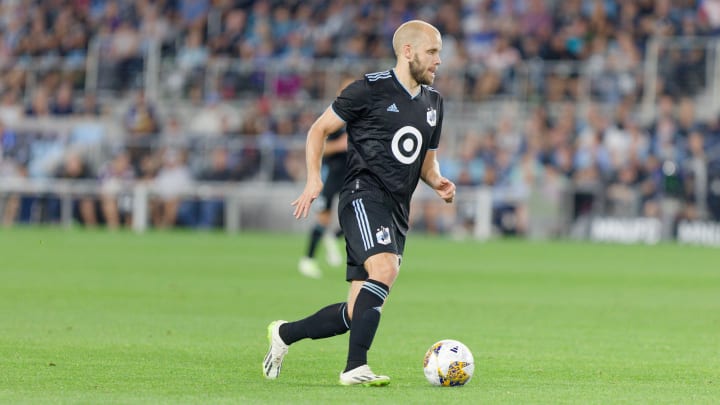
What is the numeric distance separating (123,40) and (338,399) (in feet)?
94.1

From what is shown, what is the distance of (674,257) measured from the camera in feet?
77.1

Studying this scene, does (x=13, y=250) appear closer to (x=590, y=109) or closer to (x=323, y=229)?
(x=323, y=229)

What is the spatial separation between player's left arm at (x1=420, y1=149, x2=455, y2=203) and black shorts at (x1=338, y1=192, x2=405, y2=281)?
1.47 ft

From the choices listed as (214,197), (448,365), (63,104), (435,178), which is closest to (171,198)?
(214,197)

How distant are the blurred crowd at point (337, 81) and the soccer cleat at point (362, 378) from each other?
21151mm

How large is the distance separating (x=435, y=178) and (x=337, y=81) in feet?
78.0

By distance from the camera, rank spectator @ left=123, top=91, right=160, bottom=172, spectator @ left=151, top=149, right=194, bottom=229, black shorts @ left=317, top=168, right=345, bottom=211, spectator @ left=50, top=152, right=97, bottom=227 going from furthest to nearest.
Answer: spectator @ left=123, top=91, right=160, bottom=172
spectator @ left=50, top=152, right=97, bottom=227
spectator @ left=151, top=149, right=194, bottom=229
black shorts @ left=317, top=168, right=345, bottom=211

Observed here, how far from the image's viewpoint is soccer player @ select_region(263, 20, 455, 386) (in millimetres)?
8102

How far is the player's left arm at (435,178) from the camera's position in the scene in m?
8.66

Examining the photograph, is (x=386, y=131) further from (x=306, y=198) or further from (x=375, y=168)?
(x=306, y=198)

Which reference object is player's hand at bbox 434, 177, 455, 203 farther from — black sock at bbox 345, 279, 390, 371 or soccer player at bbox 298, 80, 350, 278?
soccer player at bbox 298, 80, 350, 278

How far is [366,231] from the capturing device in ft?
26.7

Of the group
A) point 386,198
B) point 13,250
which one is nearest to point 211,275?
point 13,250

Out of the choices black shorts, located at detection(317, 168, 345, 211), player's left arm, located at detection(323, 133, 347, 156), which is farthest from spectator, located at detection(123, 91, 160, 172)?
player's left arm, located at detection(323, 133, 347, 156)
